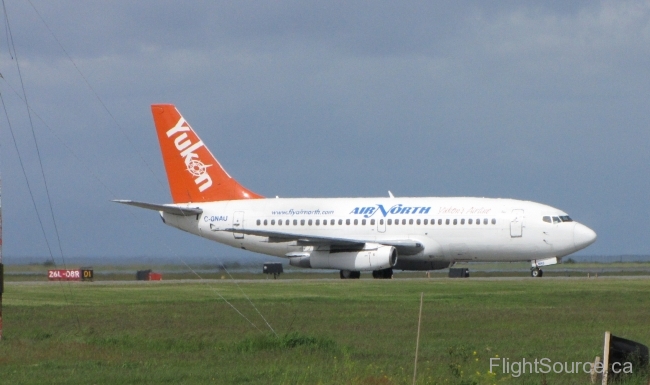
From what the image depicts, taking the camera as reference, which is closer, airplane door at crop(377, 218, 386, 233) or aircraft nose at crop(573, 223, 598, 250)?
aircraft nose at crop(573, 223, 598, 250)

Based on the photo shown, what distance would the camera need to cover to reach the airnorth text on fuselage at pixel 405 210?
143 ft

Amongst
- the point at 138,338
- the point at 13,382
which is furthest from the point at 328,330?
the point at 13,382

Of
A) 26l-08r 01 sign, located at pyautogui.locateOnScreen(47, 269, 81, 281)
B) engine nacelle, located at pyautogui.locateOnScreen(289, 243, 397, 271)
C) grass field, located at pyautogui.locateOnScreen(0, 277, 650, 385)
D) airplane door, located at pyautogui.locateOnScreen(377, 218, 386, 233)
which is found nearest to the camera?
grass field, located at pyautogui.locateOnScreen(0, 277, 650, 385)

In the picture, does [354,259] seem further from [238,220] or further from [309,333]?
[309,333]

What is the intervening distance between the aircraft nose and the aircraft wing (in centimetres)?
636

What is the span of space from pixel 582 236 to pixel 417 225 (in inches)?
268

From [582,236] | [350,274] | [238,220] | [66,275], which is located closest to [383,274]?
[350,274]

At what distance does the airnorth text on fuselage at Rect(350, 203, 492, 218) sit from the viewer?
4369 cm

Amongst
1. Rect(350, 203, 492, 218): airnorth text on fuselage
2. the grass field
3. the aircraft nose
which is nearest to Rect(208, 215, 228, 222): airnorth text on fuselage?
Rect(350, 203, 492, 218): airnorth text on fuselage

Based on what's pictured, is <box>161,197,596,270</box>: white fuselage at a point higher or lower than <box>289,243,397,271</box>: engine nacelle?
higher

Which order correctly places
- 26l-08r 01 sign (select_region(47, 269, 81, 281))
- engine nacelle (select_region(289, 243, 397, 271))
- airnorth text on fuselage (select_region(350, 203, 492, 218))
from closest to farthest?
engine nacelle (select_region(289, 243, 397, 271)) < airnorth text on fuselage (select_region(350, 203, 492, 218)) < 26l-08r 01 sign (select_region(47, 269, 81, 281))

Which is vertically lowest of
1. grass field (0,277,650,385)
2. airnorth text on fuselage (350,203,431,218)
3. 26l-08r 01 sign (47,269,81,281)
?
grass field (0,277,650,385)

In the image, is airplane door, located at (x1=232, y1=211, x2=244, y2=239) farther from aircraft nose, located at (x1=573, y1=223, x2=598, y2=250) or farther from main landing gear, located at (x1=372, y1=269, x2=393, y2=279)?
aircraft nose, located at (x1=573, y1=223, x2=598, y2=250)

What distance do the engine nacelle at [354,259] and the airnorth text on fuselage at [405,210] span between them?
1.88 m
